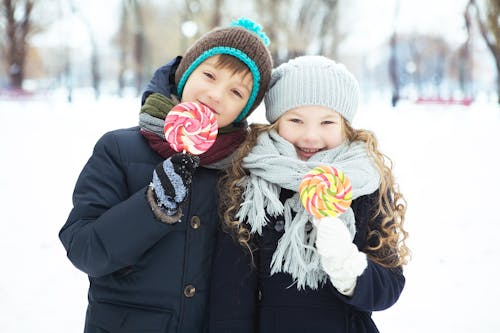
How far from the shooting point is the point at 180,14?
21203mm

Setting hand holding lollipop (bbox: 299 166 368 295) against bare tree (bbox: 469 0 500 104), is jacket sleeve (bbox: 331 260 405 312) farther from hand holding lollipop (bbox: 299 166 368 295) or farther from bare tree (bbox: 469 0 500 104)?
bare tree (bbox: 469 0 500 104)

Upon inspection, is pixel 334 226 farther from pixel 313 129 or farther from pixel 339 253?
pixel 313 129

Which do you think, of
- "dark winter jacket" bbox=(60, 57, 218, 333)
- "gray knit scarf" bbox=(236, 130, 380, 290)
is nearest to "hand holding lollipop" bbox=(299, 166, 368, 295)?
"gray knit scarf" bbox=(236, 130, 380, 290)

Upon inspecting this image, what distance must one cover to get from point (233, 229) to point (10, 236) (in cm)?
414

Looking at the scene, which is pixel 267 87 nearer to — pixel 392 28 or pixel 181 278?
pixel 181 278

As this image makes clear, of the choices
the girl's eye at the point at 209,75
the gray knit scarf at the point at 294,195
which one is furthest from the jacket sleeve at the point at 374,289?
the girl's eye at the point at 209,75

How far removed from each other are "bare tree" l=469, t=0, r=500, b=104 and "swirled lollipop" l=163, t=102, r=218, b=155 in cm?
1613

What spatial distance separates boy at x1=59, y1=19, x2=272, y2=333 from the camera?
5.50ft

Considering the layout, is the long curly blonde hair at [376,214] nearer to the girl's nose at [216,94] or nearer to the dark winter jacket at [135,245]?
the dark winter jacket at [135,245]

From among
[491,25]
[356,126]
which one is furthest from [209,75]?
[491,25]

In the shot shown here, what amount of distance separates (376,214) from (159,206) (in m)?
0.82

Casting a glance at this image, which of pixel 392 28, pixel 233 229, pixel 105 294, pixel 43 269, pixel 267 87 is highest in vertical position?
pixel 392 28

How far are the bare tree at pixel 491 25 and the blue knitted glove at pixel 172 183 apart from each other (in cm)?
1633

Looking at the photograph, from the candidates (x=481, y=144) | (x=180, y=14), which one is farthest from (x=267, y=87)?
(x=180, y=14)
